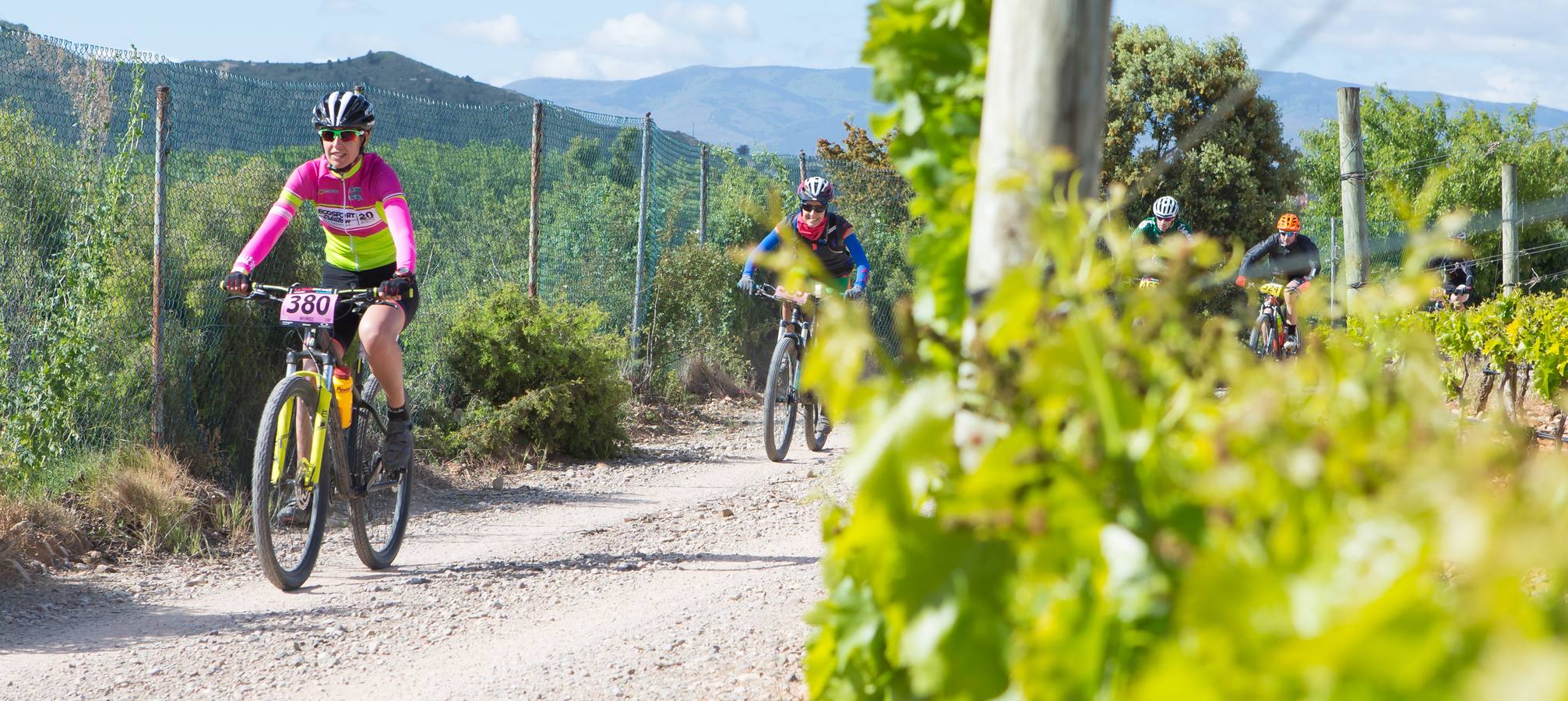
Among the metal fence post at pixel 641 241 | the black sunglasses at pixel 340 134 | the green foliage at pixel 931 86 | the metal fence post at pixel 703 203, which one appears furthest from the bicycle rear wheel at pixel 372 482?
the metal fence post at pixel 703 203

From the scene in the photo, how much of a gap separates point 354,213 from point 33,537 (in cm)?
195

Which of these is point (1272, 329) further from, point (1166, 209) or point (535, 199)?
point (535, 199)

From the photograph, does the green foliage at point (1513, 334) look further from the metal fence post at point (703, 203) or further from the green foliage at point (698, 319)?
the metal fence post at point (703, 203)

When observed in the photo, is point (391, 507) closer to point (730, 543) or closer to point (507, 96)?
point (730, 543)

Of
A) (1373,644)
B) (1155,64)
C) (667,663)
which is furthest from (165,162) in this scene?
(1155,64)

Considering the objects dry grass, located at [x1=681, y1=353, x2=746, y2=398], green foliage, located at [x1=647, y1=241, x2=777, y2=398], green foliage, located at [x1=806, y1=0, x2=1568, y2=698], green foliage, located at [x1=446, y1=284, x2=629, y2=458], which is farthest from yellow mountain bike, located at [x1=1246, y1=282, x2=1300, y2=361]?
green foliage, located at [x1=806, y1=0, x2=1568, y2=698]

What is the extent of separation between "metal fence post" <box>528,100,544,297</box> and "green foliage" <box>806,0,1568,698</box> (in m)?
8.74

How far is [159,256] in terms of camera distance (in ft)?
22.1

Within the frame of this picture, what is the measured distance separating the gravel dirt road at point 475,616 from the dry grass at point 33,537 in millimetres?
121

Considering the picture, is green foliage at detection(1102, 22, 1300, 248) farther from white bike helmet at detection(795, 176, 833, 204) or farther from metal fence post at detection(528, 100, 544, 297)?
white bike helmet at detection(795, 176, 833, 204)

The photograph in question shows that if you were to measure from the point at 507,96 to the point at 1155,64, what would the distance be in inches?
2920

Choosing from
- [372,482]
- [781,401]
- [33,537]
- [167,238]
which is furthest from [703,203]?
[33,537]

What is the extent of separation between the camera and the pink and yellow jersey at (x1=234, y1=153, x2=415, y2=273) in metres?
5.53

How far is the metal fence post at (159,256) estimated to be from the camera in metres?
6.68
